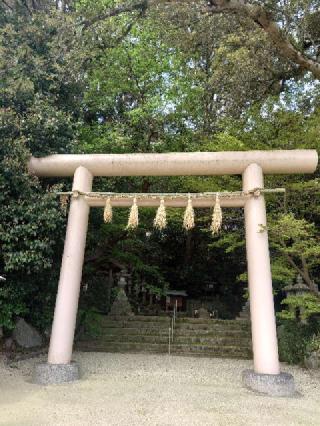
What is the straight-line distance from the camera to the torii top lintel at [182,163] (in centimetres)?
708

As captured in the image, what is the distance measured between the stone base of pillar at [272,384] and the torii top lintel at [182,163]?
139 inches

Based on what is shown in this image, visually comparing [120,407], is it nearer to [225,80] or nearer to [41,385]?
[41,385]

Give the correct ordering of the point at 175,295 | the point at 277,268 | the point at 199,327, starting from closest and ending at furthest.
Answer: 1. the point at 277,268
2. the point at 199,327
3. the point at 175,295

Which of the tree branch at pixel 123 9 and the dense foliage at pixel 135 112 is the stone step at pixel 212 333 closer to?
the dense foliage at pixel 135 112

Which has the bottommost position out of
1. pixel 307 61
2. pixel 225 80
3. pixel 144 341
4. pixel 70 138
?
pixel 144 341

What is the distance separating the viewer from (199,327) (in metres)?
11.7

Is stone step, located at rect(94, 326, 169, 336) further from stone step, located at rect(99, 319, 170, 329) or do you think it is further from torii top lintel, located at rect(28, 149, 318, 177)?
torii top lintel, located at rect(28, 149, 318, 177)

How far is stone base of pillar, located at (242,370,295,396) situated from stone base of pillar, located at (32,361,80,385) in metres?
2.87

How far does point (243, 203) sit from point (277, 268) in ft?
6.54

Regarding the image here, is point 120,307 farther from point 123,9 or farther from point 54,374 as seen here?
point 123,9

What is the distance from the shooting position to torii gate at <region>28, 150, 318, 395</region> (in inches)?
246

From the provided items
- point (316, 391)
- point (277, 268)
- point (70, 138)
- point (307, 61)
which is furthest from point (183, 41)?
point (316, 391)

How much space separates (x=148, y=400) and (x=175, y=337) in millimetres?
5806

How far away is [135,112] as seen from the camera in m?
11.1
